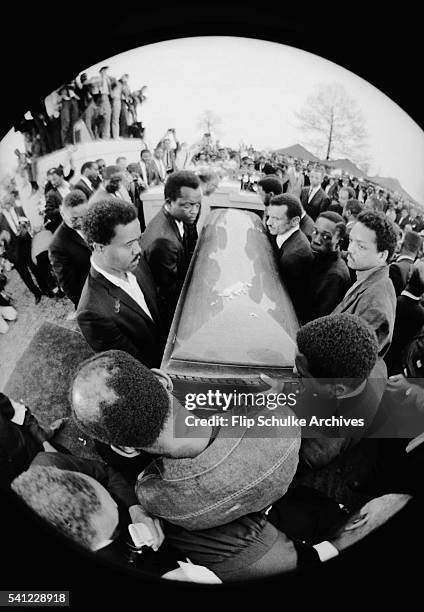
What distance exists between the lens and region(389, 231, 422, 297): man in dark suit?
1511 mm

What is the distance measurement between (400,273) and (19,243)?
106 centimetres

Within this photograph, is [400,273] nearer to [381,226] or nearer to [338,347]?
[381,226]

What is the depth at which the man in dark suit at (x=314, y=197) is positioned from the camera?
1.49 meters

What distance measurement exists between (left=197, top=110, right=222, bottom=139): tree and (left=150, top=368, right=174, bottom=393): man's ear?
2.13 feet

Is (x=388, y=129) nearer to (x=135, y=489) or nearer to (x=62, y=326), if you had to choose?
(x=62, y=326)

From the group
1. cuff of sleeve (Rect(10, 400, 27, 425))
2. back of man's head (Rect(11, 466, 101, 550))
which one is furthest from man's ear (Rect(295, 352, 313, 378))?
cuff of sleeve (Rect(10, 400, 27, 425))

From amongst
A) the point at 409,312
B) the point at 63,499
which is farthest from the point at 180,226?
the point at 63,499

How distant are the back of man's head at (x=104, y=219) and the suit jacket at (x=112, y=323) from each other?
91 mm

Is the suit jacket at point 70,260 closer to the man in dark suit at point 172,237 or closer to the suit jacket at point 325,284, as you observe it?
the man in dark suit at point 172,237

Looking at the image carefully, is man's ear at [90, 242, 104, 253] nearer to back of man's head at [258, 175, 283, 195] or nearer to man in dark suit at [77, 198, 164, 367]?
man in dark suit at [77, 198, 164, 367]

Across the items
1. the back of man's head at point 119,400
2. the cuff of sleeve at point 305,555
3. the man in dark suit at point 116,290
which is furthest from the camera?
the cuff of sleeve at point 305,555

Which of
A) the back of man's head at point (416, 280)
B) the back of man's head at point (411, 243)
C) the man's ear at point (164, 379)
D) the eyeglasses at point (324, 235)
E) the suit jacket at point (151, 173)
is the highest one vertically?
the suit jacket at point (151, 173)

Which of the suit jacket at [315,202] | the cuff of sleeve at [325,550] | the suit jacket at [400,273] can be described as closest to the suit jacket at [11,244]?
the suit jacket at [315,202]

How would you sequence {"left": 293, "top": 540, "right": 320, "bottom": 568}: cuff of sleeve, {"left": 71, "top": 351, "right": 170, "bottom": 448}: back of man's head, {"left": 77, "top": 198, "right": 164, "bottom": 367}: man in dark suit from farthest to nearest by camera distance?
{"left": 293, "top": 540, "right": 320, "bottom": 568}: cuff of sleeve → {"left": 77, "top": 198, "right": 164, "bottom": 367}: man in dark suit → {"left": 71, "top": 351, "right": 170, "bottom": 448}: back of man's head
